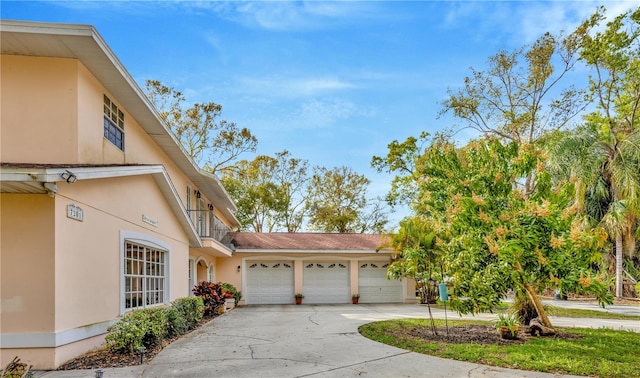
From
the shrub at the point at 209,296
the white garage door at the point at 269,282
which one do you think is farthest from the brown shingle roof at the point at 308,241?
the shrub at the point at 209,296

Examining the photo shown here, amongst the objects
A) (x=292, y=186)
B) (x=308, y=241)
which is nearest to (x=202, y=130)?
(x=292, y=186)

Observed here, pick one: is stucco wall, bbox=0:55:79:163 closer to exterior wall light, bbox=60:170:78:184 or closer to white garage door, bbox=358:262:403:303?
exterior wall light, bbox=60:170:78:184

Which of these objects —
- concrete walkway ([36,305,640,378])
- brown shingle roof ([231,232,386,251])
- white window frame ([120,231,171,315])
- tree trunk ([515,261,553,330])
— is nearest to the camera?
concrete walkway ([36,305,640,378])

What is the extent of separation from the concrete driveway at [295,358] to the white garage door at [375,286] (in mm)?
11663

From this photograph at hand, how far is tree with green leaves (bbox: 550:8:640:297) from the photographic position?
21.0 meters

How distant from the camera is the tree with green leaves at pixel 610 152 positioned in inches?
827

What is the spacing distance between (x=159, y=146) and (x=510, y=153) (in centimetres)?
1037

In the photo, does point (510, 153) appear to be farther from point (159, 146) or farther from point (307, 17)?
point (159, 146)

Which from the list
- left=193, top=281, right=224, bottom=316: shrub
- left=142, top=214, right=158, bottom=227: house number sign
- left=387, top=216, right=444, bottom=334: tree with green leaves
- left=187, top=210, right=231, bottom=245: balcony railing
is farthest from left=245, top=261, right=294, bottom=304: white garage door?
left=387, top=216, right=444, bottom=334: tree with green leaves

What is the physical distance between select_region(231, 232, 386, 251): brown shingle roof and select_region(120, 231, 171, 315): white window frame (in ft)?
31.5

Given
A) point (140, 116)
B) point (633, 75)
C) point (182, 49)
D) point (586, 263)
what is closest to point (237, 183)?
point (182, 49)

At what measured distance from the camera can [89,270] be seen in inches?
329

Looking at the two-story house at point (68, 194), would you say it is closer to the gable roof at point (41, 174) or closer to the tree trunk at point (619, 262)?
the gable roof at point (41, 174)

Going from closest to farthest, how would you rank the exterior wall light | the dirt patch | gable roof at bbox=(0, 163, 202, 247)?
gable roof at bbox=(0, 163, 202, 247)
the exterior wall light
the dirt patch
